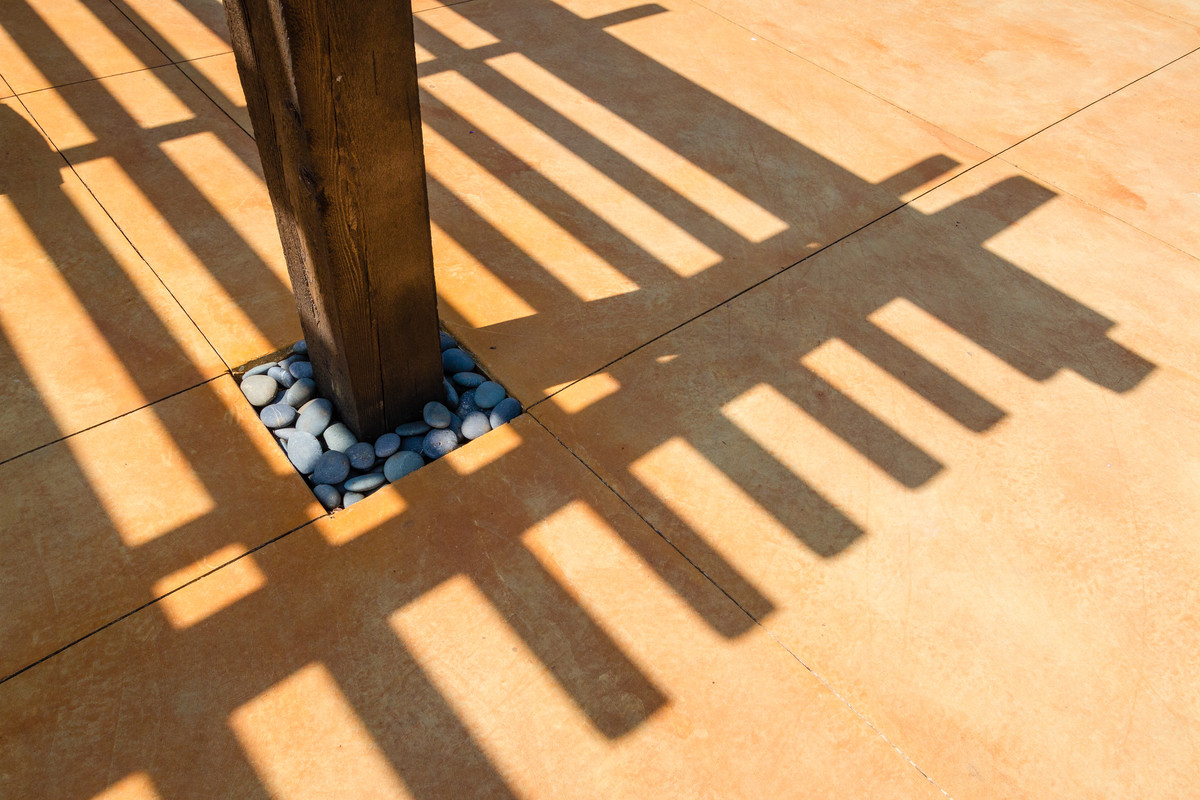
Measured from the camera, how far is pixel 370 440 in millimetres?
2461

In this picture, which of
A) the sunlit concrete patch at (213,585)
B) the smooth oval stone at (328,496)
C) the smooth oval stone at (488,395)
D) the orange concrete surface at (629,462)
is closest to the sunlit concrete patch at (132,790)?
the orange concrete surface at (629,462)

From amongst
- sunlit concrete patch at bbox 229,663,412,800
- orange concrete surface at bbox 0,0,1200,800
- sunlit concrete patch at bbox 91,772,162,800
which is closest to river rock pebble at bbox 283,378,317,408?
orange concrete surface at bbox 0,0,1200,800

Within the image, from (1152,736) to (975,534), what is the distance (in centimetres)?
62

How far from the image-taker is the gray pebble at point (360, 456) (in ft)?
7.77

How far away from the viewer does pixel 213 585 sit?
206 cm

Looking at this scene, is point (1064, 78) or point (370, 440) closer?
point (370, 440)

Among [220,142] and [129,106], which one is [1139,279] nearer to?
[220,142]

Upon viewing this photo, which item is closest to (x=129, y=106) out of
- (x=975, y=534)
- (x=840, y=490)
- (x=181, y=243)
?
(x=181, y=243)

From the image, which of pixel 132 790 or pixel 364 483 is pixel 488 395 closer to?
pixel 364 483

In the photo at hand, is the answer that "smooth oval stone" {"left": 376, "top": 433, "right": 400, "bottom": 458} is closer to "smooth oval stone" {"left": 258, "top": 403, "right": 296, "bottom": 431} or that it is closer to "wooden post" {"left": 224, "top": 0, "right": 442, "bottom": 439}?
"wooden post" {"left": 224, "top": 0, "right": 442, "bottom": 439}

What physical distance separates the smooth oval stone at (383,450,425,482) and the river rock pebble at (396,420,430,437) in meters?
0.08

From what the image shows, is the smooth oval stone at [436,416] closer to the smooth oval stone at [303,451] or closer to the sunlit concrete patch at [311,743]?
the smooth oval stone at [303,451]

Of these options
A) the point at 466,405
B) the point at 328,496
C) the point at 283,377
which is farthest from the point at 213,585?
the point at 466,405

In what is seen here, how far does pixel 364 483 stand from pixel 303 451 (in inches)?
8.5
